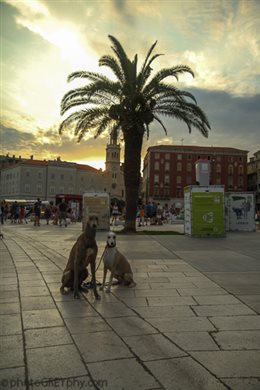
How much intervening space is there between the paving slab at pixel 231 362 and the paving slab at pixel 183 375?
0.10 m

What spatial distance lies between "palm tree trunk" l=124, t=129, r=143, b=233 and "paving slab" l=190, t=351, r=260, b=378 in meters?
15.9

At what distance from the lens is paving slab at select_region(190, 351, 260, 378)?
11.1ft

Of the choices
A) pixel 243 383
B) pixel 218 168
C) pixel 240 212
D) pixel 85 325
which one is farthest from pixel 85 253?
pixel 218 168

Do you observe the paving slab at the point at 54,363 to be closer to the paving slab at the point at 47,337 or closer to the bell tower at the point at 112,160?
the paving slab at the point at 47,337

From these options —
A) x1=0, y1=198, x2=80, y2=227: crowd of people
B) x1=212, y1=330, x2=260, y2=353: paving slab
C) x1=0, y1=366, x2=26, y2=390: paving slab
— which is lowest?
x1=0, y1=366, x2=26, y2=390: paving slab

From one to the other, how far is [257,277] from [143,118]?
12765mm

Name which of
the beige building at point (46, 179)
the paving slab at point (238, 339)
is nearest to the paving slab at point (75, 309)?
the paving slab at point (238, 339)

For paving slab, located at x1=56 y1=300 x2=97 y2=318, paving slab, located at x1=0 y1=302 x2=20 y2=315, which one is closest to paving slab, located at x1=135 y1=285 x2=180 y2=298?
A: paving slab, located at x1=56 y1=300 x2=97 y2=318

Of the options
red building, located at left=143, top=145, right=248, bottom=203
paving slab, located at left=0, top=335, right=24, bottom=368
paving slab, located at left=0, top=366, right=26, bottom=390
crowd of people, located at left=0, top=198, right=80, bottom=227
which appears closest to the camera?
paving slab, located at left=0, top=366, right=26, bottom=390

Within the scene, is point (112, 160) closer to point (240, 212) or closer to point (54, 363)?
point (240, 212)

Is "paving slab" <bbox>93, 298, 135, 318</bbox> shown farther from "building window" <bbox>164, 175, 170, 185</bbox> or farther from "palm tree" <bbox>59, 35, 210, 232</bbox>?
"building window" <bbox>164, 175, 170, 185</bbox>

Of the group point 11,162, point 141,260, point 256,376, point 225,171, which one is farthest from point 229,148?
point 256,376

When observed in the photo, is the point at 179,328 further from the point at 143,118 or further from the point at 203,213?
the point at 143,118

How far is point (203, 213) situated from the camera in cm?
1764
